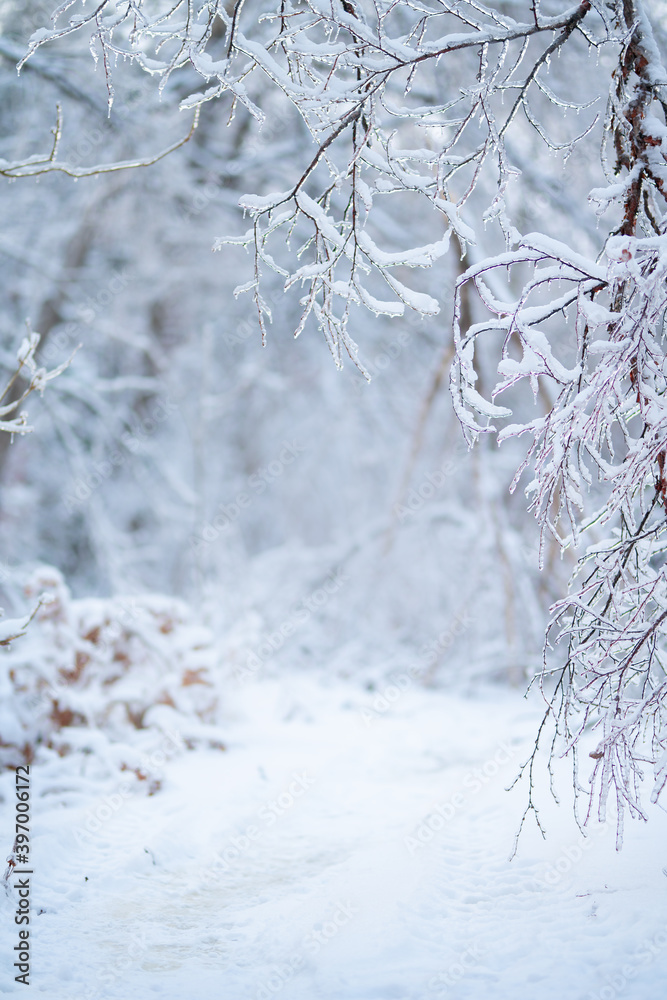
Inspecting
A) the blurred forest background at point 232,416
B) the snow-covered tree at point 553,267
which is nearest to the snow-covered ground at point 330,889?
the snow-covered tree at point 553,267

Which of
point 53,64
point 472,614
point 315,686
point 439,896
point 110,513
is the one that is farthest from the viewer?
point 110,513

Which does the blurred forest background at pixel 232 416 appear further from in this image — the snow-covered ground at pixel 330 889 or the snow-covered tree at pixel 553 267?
the snow-covered tree at pixel 553 267

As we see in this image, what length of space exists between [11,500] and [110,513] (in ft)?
5.35

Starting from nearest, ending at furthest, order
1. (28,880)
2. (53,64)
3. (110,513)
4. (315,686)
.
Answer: (28,880), (53,64), (315,686), (110,513)

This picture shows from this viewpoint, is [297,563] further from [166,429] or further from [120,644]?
[120,644]

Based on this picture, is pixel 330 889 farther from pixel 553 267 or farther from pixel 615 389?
pixel 553 267

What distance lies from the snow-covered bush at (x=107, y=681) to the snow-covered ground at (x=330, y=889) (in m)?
0.18

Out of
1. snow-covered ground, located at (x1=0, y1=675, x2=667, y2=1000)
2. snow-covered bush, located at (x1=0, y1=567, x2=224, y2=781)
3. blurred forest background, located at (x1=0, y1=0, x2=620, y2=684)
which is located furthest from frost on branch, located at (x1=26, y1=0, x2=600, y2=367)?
blurred forest background, located at (x1=0, y1=0, x2=620, y2=684)

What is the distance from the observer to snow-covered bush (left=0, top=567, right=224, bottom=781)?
3.55m

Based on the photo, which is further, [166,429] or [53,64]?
[166,429]

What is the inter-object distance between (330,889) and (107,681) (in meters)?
2.29

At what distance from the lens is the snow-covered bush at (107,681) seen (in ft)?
11.6

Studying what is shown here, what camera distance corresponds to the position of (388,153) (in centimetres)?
196

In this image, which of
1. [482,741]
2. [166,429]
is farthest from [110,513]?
[482,741]
